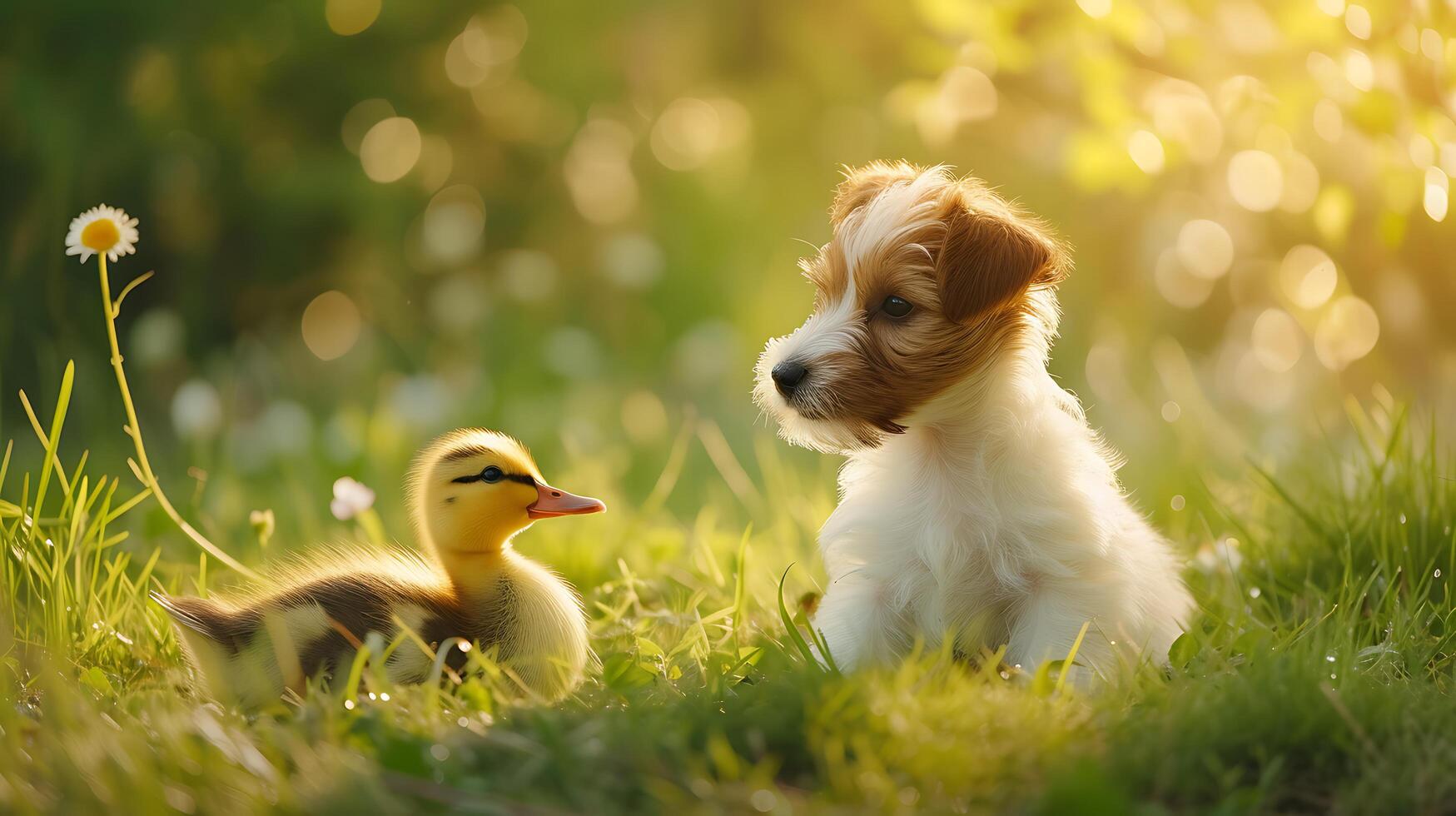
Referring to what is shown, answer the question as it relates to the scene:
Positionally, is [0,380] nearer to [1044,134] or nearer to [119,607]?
[119,607]

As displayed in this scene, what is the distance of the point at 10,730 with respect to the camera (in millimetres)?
2693

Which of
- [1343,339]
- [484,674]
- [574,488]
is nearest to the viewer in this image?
[484,674]

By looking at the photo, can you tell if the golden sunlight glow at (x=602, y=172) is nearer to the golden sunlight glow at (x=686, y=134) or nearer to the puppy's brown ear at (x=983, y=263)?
the golden sunlight glow at (x=686, y=134)

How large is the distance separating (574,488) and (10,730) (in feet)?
10.5

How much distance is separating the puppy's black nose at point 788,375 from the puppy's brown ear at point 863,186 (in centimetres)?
60

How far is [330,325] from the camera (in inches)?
344

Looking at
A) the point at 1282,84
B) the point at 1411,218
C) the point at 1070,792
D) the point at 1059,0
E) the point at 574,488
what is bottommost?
the point at 574,488

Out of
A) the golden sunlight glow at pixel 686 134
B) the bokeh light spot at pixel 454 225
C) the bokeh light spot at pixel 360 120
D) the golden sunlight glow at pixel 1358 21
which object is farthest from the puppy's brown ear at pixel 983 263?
the golden sunlight glow at pixel 686 134

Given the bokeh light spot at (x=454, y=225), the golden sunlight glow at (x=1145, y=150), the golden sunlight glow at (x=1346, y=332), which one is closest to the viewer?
the golden sunlight glow at (x=1145, y=150)

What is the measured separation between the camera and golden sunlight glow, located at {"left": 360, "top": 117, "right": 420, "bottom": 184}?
859 centimetres

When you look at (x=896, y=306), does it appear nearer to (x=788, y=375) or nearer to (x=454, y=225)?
(x=788, y=375)

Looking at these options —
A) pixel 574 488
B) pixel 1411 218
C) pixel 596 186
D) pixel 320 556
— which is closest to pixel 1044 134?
pixel 1411 218

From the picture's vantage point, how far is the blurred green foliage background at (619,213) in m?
5.30

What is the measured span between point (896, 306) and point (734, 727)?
1.30 metres
